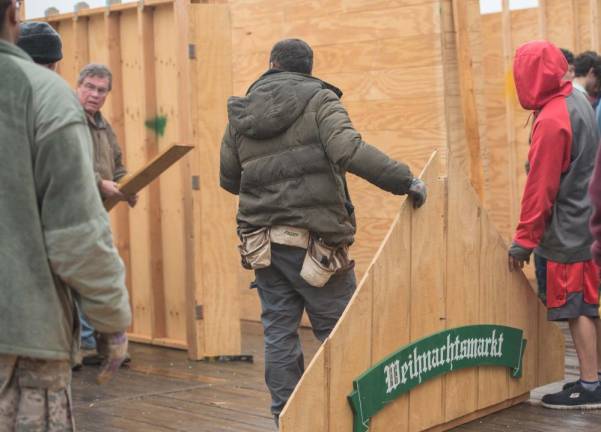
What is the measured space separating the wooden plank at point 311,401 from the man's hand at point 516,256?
1.69 meters

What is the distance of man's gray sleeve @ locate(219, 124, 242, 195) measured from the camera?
5.35 metres

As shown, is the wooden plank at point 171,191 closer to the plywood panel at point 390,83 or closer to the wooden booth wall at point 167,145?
the wooden booth wall at point 167,145

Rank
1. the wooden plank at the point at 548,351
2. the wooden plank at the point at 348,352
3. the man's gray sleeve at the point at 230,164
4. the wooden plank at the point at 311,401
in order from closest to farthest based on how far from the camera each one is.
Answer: the wooden plank at the point at 311,401 → the wooden plank at the point at 348,352 → the man's gray sleeve at the point at 230,164 → the wooden plank at the point at 548,351

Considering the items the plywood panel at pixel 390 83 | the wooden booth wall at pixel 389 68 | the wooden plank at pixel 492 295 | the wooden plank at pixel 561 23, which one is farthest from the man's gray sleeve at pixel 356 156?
the wooden plank at pixel 561 23

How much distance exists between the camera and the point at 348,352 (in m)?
4.74

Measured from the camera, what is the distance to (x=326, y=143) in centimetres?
496

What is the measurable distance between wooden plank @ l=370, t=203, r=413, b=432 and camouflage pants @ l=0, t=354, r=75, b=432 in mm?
2077

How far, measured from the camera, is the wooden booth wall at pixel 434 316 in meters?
4.68

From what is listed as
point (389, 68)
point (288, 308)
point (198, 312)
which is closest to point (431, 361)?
point (288, 308)

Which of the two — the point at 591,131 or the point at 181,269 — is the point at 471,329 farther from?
the point at 181,269


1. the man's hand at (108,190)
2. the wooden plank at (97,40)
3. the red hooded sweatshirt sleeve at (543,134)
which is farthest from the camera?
the wooden plank at (97,40)

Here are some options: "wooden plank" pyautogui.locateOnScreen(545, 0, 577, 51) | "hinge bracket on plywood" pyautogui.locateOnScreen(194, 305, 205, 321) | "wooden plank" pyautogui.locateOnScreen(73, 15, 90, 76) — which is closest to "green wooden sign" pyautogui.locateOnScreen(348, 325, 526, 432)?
"hinge bracket on plywood" pyautogui.locateOnScreen(194, 305, 205, 321)

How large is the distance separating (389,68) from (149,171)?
273 cm

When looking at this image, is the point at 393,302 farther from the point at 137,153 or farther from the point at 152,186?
the point at 137,153
